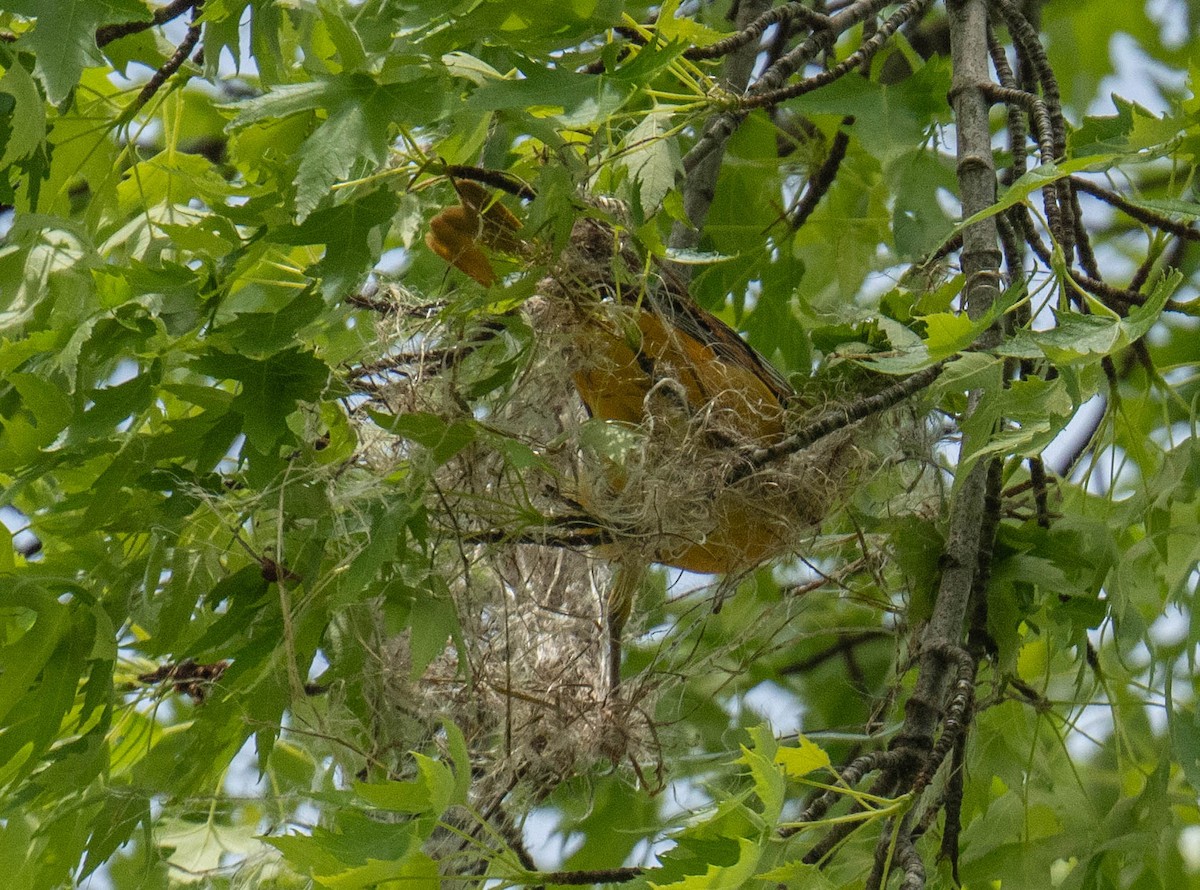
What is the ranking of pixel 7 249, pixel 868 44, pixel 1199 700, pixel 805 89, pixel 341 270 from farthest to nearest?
1. pixel 868 44
2. pixel 805 89
3. pixel 7 249
4. pixel 1199 700
5. pixel 341 270

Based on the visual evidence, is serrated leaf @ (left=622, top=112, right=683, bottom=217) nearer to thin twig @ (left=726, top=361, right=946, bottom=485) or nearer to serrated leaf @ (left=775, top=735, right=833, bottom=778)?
thin twig @ (left=726, top=361, right=946, bottom=485)

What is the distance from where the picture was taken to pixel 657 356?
200cm

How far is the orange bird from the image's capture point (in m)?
1.79

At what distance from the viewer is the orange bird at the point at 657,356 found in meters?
1.79

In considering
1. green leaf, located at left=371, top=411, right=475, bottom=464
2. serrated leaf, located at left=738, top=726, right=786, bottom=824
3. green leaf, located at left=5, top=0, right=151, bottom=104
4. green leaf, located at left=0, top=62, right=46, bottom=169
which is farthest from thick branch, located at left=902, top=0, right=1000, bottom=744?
green leaf, located at left=0, top=62, right=46, bottom=169

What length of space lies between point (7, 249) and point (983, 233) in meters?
1.40

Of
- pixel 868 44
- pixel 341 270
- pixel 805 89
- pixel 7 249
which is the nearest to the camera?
pixel 341 270

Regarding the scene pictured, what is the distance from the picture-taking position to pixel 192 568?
6.39 ft

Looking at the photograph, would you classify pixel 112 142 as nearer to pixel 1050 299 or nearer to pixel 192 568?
pixel 192 568

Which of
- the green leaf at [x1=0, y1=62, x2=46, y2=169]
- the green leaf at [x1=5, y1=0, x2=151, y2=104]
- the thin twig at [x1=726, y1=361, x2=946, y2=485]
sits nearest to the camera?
the green leaf at [x1=5, y1=0, x2=151, y2=104]

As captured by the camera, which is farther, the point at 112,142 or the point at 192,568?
the point at 112,142

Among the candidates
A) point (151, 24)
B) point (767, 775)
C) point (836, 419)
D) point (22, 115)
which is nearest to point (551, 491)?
point (836, 419)

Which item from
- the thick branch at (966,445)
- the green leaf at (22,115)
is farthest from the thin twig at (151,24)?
the thick branch at (966,445)

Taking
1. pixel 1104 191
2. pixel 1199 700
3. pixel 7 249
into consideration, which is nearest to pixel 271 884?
pixel 7 249
